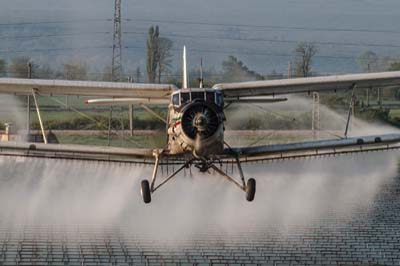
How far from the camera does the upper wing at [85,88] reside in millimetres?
27172

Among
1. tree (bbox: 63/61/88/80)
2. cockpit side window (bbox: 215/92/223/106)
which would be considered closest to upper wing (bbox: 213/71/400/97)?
cockpit side window (bbox: 215/92/223/106)

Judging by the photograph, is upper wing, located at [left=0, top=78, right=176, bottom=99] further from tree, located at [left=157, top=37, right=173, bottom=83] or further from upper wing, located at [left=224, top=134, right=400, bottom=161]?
tree, located at [left=157, top=37, right=173, bottom=83]

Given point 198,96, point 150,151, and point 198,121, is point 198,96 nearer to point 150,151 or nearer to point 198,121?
point 198,121

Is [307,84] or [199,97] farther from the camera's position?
[307,84]

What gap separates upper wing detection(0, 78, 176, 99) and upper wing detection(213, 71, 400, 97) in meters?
1.87

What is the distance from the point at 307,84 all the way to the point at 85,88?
5870 mm

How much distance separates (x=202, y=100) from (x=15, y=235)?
7.03 m

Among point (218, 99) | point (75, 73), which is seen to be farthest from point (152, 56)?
point (218, 99)

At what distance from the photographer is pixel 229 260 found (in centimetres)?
2386

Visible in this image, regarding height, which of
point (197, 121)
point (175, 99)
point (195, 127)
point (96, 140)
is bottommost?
point (96, 140)

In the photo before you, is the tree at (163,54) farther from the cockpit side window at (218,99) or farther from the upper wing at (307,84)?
the cockpit side window at (218,99)

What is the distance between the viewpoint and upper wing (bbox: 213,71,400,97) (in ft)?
89.9

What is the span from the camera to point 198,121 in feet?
75.2

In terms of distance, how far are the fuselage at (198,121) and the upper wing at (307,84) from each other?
328 cm
